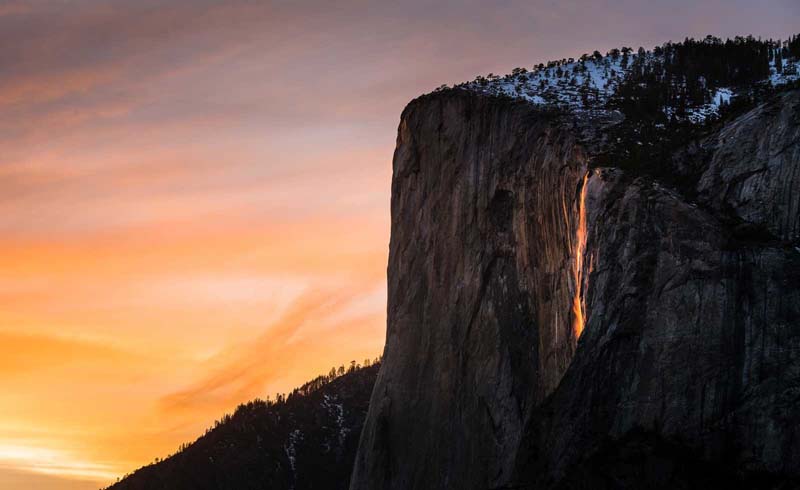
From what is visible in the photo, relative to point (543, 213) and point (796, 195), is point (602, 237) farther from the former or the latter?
point (543, 213)

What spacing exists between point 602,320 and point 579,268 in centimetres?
1100

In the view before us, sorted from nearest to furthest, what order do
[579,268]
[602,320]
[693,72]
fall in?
1. [602,320]
2. [579,268]
3. [693,72]

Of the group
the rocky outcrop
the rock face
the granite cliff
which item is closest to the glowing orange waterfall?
the granite cliff

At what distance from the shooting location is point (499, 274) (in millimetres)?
89562

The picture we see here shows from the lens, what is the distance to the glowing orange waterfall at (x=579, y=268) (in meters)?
66.7

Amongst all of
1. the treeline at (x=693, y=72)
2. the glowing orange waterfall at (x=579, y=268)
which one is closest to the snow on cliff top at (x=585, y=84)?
the treeline at (x=693, y=72)

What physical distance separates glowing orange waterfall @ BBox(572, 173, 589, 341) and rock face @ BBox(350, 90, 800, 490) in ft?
1.53

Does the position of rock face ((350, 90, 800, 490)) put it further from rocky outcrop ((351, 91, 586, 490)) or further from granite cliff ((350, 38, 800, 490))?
rocky outcrop ((351, 91, 586, 490))

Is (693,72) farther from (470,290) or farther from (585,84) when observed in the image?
(470,290)

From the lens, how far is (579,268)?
2675 inches

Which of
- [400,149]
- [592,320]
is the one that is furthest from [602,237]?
[400,149]

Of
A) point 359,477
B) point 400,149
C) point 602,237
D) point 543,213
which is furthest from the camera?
point 400,149

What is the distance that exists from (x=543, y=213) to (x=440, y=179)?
21541 millimetres

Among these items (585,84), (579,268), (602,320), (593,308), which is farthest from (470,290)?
(602,320)
